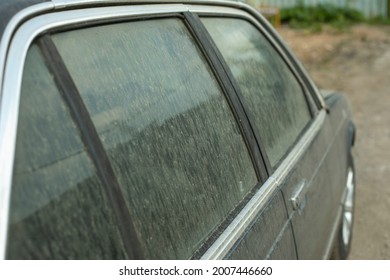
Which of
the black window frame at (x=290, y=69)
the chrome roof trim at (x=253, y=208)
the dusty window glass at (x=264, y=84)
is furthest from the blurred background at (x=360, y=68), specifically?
the chrome roof trim at (x=253, y=208)

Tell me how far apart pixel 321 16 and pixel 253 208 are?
30.7 feet

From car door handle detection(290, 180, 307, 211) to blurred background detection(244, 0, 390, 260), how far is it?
5.12ft

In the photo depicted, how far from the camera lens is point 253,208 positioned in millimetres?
1815

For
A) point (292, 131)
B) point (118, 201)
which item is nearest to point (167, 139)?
point (118, 201)

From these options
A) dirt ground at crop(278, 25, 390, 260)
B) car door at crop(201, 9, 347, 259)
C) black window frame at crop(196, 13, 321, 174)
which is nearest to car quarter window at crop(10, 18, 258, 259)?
black window frame at crop(196, 13, 321, 174)

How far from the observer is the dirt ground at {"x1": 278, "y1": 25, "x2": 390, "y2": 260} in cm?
404

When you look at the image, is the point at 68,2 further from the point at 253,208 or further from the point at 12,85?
the point at 253,208

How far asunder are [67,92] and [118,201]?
27cm

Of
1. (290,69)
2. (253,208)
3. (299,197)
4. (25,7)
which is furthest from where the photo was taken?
(290,69)

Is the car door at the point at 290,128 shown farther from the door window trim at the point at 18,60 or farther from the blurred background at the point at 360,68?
the blurred background at the point at 360,68

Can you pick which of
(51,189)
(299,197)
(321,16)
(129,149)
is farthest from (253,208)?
(321,16)

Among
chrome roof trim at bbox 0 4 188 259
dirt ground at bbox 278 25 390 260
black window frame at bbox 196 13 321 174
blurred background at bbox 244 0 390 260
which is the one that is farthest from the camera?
blurred background at bbox 244 0 390 260

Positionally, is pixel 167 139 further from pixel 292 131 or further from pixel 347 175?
pixel 347 175

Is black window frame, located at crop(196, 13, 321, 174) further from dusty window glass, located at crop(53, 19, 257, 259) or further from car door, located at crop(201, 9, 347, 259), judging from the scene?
dusty window glass, located at crop(53, 19, 257, 259)
